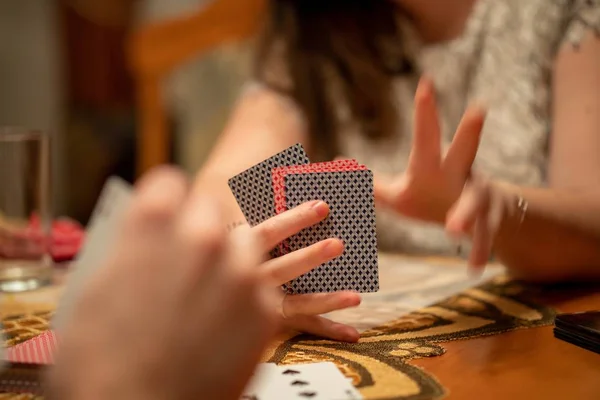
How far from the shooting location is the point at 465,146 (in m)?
0.69

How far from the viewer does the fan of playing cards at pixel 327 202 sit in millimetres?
594

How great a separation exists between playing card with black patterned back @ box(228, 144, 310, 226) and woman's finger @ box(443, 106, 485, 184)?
7.0 inches

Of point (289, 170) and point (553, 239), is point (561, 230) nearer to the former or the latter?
point (553, 239)

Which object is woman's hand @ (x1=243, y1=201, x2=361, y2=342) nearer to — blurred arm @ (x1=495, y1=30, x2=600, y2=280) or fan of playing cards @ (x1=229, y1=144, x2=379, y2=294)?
fan of playing cards @ (x1=229, y1=144, x2=379, y2=294)

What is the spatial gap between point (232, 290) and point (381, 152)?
1070 mm

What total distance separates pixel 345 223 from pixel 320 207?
3 centimetres

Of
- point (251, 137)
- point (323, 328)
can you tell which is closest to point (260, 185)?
point (323, 328)

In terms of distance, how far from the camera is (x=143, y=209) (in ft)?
1.13

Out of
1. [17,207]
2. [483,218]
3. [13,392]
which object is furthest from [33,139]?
[483,218]

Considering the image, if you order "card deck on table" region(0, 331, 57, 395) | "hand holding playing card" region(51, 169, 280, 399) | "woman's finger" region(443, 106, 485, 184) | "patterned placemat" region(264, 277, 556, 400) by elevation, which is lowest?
"patterned placemat" region(264, 277, 556, 400)

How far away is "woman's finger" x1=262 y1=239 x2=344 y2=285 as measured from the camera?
0.58m

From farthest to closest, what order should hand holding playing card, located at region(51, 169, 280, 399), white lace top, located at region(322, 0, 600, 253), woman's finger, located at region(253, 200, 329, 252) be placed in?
white lace top, located at region(322, 0, 600, 253)
woman's finger, located at region(253, 200, 329, 252)
hand holding playing card, located at region(51, 169, 280, 399)

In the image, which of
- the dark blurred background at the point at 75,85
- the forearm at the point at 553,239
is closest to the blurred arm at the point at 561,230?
the forearm at the point at 553,239

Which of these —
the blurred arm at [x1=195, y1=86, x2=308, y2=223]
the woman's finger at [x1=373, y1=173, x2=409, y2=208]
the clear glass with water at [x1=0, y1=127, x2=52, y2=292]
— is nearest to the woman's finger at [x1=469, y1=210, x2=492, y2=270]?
the woman's finger at [x1=373, y1=173, x2=409, y2=208]
